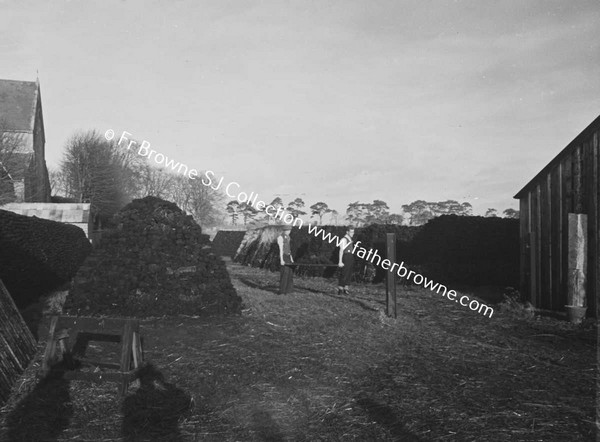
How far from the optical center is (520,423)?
4.68 metres

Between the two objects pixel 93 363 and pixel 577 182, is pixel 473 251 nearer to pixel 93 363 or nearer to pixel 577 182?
pixel 577 182

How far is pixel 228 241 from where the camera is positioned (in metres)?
47.1

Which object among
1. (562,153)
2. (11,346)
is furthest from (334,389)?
(562,153)

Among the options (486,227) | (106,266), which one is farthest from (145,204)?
(486,227)

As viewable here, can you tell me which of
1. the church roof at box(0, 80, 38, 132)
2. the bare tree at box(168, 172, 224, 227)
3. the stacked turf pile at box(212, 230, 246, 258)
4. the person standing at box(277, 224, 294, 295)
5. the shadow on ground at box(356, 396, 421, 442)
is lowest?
the shadow on ground at box(356, 396, 421, 442)

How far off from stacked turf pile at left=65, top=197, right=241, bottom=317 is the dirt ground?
117 cm

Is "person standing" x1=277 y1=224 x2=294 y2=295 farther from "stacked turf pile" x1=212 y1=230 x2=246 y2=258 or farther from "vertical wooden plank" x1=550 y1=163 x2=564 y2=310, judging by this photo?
"stacked turf pile" x1=212 y1=230 x2=246 y2=258

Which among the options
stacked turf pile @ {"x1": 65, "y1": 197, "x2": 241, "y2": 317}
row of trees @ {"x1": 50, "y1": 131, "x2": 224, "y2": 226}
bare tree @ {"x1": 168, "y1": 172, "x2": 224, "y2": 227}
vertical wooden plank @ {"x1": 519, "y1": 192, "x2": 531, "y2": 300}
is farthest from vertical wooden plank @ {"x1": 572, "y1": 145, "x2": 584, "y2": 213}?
bare tree @ {"x1": 168, "y1": 172, "x2": 224, "y2": 227}

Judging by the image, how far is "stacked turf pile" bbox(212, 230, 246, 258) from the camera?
45716mm

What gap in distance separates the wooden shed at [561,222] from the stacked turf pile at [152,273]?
6.98 m

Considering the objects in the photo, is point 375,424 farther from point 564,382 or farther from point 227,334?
point 227,334

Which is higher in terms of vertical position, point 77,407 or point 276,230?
point 276,230

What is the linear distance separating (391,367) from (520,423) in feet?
7.45

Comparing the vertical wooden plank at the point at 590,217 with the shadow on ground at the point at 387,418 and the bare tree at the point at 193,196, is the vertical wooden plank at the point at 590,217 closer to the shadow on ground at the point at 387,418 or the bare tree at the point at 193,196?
the shadow on ground at the point at 387,418
